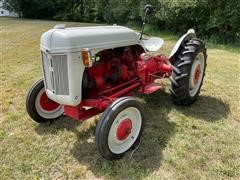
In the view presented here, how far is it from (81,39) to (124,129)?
100 centimetres

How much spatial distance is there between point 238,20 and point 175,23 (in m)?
2.56

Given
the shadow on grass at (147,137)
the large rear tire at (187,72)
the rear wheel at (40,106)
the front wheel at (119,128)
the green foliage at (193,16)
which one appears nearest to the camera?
the front wheel at (119,128)

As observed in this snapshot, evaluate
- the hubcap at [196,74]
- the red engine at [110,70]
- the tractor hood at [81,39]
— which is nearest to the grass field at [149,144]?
the hubcap at [196,74]

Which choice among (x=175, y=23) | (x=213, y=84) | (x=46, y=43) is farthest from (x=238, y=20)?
(x=46, y=43)

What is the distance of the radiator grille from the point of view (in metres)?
2.82

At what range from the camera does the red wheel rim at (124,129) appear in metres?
2.97

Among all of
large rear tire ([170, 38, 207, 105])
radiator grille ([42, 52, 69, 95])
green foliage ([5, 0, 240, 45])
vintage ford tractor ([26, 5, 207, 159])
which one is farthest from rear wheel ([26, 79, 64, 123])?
green foliage ([5, 0, 240, 45])

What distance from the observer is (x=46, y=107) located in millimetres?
3637

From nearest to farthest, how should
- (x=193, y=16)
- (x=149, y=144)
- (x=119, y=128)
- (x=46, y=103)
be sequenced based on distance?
(x=119, y=128)
(x=149, y=144)
(x=46, y=103)
(x=193, y=16)

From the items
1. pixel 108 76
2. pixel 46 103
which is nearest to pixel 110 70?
pixel 108 76

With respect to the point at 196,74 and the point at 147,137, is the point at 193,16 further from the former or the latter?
the point at 147,137

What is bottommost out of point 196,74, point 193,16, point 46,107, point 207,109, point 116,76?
point 207,109

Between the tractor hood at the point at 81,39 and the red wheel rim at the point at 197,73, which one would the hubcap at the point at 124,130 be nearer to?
the tractor hood at the point at 81,39

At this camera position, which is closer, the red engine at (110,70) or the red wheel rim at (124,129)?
the red wheel rim at (124,129)
